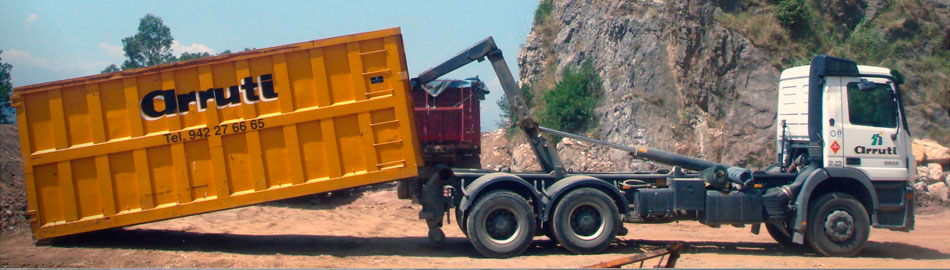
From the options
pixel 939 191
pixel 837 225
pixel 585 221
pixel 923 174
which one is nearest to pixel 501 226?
pixel 585 221

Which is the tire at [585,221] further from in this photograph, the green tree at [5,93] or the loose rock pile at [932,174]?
the green tree at [5,93]

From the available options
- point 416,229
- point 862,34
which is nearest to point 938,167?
point 862,34

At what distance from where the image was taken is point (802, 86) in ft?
33.9

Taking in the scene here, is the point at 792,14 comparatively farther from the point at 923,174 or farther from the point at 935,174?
the point at 935,174

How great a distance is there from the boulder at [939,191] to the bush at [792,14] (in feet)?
24.8

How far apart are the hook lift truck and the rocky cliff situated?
9764 millimetres

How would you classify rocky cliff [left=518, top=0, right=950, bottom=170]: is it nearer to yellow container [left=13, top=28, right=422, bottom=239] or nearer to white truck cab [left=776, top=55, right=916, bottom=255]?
white truck cab [left=776, top=55, right=916, bottom=255]

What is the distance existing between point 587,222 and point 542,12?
19603mm

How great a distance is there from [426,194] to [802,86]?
233 inches

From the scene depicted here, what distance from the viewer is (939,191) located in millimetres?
17688

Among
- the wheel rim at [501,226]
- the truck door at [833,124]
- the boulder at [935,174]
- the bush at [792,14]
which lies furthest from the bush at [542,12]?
the wheel rim at [501,226]

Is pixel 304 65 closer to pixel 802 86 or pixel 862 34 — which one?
pixel 802 86

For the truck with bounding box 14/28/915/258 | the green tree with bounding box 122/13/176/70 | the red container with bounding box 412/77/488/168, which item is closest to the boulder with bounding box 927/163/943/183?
the red container with bounding box 412/77/488/168

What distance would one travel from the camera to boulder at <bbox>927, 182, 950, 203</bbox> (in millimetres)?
17656
